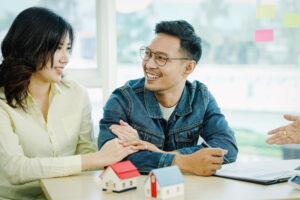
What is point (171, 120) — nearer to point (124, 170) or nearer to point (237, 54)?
point (124, 170)

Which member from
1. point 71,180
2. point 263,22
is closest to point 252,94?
point 263,22

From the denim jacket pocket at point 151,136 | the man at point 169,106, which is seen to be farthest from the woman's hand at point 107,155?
the denim jacket pocket at point 151,136

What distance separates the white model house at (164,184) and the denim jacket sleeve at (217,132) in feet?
2.25

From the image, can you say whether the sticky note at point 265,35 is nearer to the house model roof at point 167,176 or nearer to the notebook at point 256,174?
the notebook at point 256,174

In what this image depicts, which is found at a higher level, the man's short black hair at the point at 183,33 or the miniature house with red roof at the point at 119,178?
the man's short black hair at the point at 183,33

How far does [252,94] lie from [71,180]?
2434 millimetres

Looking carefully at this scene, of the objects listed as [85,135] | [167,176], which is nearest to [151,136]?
[85,135]

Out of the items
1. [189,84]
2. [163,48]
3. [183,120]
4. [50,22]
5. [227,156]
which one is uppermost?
[50,22]

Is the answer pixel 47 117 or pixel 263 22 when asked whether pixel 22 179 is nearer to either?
pixel 47 117

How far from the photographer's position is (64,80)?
233 centimetres

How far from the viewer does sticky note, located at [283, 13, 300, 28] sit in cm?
340

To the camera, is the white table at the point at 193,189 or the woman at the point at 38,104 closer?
the white table at the point at 193,189

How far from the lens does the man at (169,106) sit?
86.2 inches

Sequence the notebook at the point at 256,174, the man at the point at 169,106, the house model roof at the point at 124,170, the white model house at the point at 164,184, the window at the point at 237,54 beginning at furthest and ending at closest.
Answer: the window at the point at 237,54
the man at the point at 169,106
the notebook at the point at 256,174
the house model roof at the point at 124,170
the white model house at the point at 164,184
